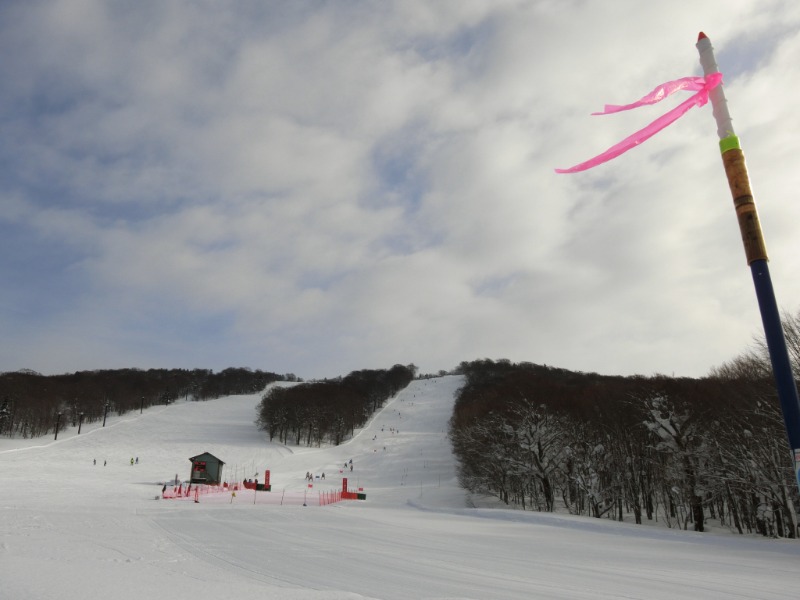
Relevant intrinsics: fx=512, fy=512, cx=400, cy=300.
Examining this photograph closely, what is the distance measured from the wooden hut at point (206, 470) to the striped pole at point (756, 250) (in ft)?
175

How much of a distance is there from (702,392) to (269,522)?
3339 cm

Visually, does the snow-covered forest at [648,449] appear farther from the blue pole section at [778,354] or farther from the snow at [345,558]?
the blue pole section at [778,354]

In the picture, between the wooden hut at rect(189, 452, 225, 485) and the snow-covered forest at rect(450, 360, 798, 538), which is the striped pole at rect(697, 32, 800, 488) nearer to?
the snow-covered forest at rect(450, 360, 798, 538)

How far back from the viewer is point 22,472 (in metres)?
47.8

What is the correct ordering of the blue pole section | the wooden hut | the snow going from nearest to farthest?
the blue pole section < the snow < the wooden hut

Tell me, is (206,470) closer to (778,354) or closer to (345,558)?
(345,558)

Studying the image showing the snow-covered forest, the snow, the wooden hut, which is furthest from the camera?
the wooden hut

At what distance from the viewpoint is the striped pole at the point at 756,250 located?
4.58m

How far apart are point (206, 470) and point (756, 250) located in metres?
54.1

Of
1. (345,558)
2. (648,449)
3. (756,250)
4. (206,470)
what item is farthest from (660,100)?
(206,470)

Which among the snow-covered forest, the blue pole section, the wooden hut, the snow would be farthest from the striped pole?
the wooden hut

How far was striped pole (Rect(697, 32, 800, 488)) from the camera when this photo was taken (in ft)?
15.0

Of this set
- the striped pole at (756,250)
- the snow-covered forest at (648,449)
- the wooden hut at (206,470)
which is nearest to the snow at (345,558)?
the striped pole at (756,250)

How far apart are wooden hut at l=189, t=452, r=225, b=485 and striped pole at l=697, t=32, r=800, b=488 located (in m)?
53.2
